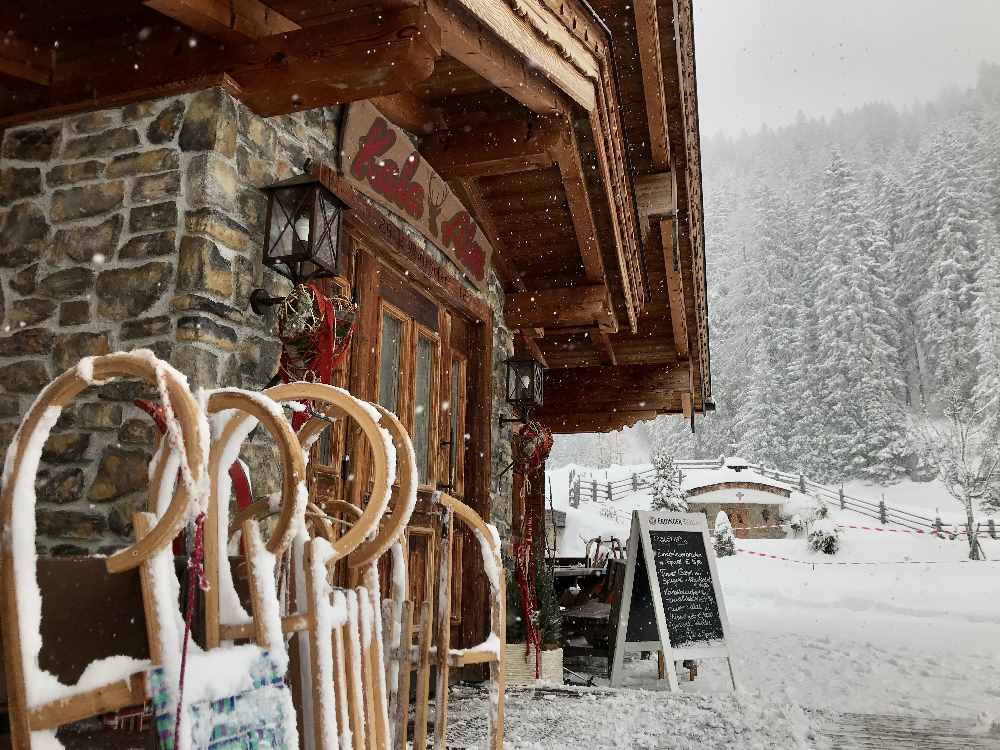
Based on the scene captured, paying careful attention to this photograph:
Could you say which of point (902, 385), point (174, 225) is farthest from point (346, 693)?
point (902, 385)

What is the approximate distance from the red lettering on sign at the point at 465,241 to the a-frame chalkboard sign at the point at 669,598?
2371 millimetres

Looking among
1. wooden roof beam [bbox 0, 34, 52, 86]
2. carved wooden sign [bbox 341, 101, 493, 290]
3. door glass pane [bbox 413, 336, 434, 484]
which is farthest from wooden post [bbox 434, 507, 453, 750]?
door glass pane [bbox 413, 336, 434, 484]

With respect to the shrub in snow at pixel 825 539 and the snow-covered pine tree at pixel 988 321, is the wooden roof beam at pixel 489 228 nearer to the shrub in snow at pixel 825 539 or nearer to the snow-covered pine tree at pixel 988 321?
the shrub in snow at pixel 825 539

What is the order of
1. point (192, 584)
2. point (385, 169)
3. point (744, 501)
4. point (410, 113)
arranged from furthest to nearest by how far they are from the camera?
point (744, 501) → point (410, 113) → point (385, 169) → point (192, 584)

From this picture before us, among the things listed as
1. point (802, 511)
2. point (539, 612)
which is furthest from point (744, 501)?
point (539, 612)

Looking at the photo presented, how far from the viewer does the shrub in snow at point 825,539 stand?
2138cm

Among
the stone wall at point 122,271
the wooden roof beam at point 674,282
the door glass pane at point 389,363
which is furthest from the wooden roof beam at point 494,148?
the wooden roof beam at point 674,282

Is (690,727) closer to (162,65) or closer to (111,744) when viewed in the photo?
(111,744)

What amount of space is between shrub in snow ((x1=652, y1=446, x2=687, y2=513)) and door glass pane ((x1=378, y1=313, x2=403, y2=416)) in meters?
21.0

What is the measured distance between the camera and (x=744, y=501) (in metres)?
28.4

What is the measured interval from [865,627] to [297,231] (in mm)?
10338

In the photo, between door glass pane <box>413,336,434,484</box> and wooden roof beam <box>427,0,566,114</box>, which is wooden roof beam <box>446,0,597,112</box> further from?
door glass pane <box>413,336,434,484</box>

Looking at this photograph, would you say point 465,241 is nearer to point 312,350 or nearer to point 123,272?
point 312,350

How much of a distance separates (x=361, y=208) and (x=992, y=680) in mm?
6265
